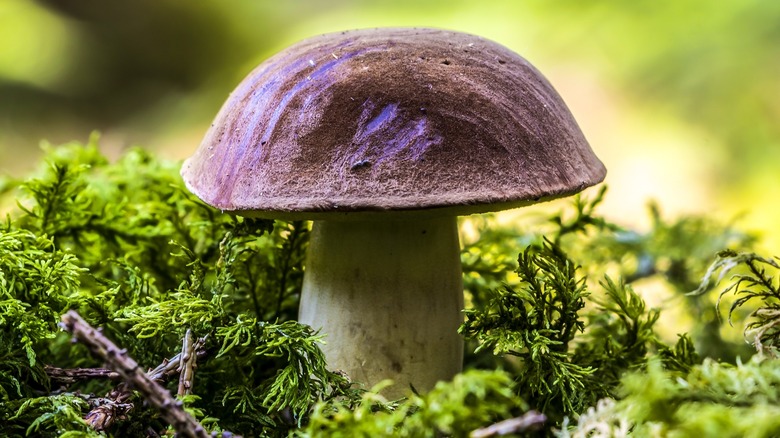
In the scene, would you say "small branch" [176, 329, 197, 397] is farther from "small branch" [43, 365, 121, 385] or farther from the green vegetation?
"small branch" [43, 365, 121, 385]

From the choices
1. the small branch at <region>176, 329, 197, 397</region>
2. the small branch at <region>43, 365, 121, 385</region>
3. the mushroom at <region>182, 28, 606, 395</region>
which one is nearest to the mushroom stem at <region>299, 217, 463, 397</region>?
the mushroom at <region>182, 28, 606, 395</region>

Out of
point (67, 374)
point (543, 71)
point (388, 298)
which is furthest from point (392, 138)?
point (543, 71)

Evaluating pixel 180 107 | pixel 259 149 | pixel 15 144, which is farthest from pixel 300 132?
pixel 15 144

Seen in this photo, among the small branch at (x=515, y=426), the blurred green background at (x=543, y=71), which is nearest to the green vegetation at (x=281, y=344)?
the small branch at (x=515, y=426)

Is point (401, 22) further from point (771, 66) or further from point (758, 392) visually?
point (758, 392)

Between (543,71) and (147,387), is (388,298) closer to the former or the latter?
(147,387)

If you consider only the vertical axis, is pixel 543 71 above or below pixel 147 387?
above
